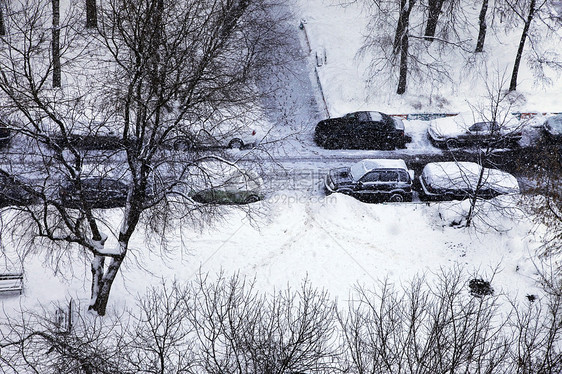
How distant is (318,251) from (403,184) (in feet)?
15.8

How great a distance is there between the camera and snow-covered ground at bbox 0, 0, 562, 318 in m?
16.3

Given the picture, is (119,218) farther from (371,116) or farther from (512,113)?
(512,113)

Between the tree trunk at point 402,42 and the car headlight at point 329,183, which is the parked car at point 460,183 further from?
the tree trunk at point 402,42

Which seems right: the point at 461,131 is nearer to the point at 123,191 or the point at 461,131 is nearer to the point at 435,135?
the point at 435,135

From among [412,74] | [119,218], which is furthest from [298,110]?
[119,218]

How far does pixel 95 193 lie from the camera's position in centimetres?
1641

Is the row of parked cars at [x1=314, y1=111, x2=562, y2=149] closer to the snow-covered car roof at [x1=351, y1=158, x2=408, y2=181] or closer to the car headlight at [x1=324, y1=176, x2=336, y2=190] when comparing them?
the snow-covered car roof at [x1=351, y1=158, x2=408, y2=181]

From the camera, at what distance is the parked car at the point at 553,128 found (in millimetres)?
23406

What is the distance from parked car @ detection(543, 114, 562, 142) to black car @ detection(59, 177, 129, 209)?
55.3 feet

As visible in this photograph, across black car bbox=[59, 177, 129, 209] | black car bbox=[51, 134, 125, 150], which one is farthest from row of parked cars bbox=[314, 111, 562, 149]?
black car bbox=[51, 134, 125, 150]

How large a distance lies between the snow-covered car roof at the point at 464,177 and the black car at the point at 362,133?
2.74 m

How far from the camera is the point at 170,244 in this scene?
58.7 feet

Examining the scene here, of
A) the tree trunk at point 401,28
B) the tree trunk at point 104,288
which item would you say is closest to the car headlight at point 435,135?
the tree trunk at point 401,28

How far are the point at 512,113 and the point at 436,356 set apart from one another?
54.7ft
